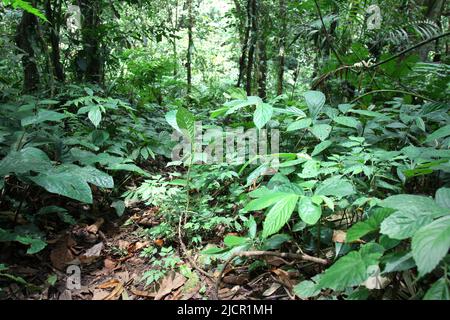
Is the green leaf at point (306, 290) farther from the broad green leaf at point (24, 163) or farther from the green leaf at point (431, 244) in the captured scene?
the broad green leaf at point (24, 163)

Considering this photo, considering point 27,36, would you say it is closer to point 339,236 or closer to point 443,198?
point 339,236

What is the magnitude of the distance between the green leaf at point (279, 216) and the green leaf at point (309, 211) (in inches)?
2.0

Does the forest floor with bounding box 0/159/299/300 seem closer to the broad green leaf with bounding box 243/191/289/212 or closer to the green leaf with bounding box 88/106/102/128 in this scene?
the broad green leaf with bounding box 243/191/289/212

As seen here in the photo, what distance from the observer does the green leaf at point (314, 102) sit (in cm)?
212

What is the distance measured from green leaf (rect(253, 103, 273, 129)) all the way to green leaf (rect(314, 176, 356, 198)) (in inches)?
22.3

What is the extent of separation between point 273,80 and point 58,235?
6.07 meters

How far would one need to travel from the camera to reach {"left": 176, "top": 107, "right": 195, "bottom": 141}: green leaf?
2160mm

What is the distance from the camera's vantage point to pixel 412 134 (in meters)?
2.19

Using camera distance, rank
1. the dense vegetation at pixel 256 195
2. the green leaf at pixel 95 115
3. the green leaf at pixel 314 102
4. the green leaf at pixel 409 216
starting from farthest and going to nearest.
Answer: the green leaf at pixel 95 115 → the green leaf at pixel 314 102 → the dense vegetation at pixel 256 195 → the green leaf at pixel 409 216

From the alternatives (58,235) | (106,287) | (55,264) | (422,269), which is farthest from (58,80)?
(422,269)

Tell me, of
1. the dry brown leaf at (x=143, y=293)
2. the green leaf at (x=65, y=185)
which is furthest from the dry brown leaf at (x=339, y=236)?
the green leaf at (x=65, y=185)

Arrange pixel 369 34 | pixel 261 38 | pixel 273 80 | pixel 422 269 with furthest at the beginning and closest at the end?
pixel 273 80, pixel 261 38, pixel 369 34, pixel 422 269
